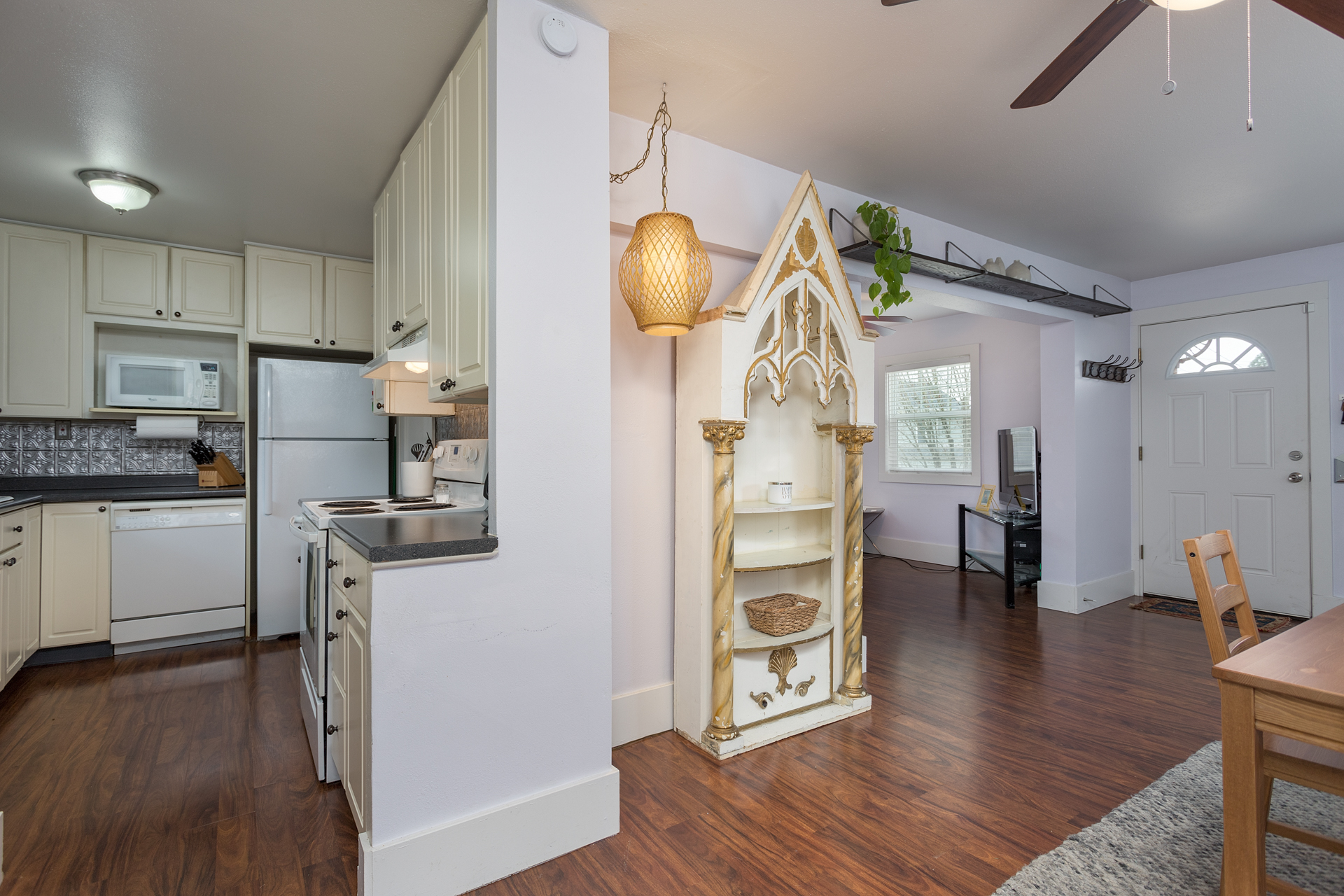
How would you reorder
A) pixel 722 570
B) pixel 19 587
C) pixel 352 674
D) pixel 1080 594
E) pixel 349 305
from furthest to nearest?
pixel 1080 594 → pixel 349 305 → pixel 19 587 → pixel 722 570 → pixel 352 674

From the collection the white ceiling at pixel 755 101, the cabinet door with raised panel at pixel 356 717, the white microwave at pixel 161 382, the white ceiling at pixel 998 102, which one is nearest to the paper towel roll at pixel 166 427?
the white microwave at pixel 161 382

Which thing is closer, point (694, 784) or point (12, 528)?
point (694, 784)

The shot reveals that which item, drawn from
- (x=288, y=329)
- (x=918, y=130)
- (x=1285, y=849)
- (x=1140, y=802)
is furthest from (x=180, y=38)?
(x=1285, y=849)

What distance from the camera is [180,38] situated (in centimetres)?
200

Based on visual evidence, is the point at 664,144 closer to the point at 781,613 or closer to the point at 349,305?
the point at 781,613

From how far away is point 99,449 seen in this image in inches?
157

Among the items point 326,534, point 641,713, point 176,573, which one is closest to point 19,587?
point 176,573

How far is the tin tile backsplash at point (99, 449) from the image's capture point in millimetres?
3811

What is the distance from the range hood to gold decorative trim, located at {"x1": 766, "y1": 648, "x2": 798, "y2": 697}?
5.91ft

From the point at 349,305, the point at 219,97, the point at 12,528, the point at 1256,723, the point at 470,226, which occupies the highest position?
the point at 219,97

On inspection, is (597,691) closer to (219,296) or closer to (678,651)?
(678,651)

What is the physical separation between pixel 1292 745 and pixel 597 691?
1.73 meters

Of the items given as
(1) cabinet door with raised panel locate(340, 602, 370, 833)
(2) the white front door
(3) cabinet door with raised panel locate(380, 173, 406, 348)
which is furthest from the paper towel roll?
(2) the white front door

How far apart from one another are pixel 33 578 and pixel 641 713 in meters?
3.20
